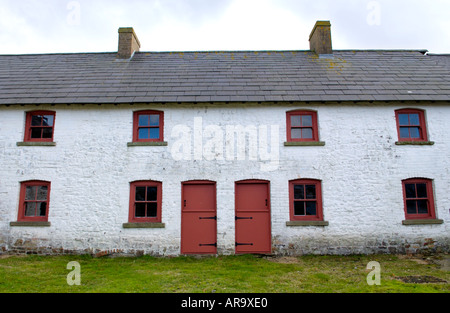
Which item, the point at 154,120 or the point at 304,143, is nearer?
the point at 304,143

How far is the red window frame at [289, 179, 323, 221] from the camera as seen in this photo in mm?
9930

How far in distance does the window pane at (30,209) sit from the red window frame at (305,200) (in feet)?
29.1

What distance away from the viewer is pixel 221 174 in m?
10.1

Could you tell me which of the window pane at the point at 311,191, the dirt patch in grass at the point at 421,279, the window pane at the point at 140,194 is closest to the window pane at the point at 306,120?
the window pane at the point at 311,191

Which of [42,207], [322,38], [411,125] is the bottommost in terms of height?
[42,207]

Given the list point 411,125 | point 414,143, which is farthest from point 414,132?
point 414,143

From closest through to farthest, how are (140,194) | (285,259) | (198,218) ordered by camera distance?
1. (285,259)
2. (198,218)
3. (140,194)

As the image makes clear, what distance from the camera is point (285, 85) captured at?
1119 centimetres

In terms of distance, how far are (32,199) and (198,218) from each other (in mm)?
5865

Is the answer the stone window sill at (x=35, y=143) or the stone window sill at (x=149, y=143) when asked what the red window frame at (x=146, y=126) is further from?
the stone window sill at (x=35, y=143)

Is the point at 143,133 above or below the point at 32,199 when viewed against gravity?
above

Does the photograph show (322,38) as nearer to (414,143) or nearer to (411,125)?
(411,125)

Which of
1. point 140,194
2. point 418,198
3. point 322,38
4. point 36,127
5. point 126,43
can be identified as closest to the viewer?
point 418,198
